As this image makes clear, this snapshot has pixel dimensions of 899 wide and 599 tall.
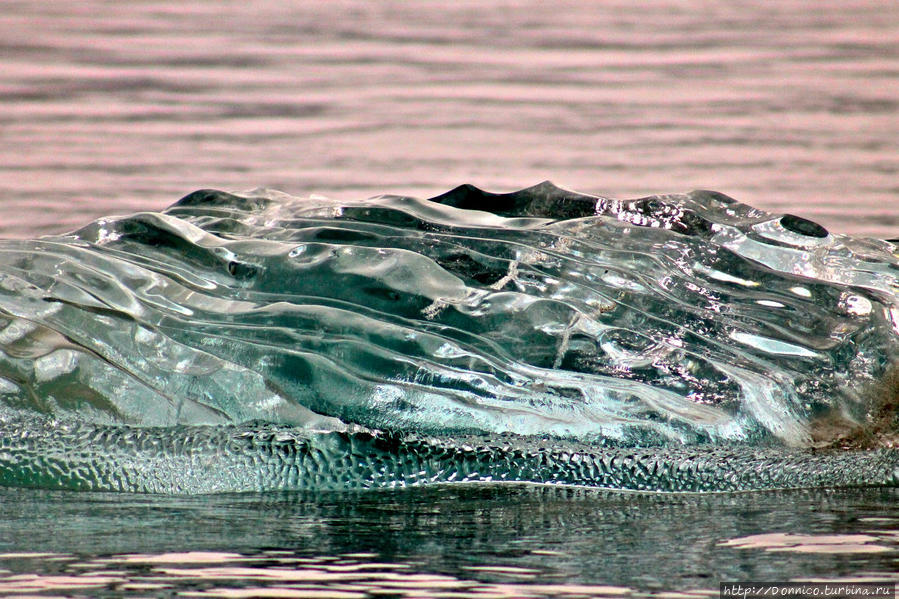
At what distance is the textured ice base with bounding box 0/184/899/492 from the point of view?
196 cm

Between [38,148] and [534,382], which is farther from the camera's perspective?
[38,148]

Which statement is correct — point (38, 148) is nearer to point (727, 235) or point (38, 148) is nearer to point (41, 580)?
point (727, 235)

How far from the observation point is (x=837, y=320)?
253 cm

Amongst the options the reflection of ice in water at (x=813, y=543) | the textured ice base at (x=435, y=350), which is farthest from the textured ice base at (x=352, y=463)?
the reflection of ice in water at (x=813, y=543)

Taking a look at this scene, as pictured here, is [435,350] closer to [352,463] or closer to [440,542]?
[352,463]

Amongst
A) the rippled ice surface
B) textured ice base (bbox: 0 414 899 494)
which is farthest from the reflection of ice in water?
textured ice base (bbox: 0 414 899 494)

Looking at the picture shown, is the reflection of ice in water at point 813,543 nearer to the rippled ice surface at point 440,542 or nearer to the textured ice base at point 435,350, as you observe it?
the rippled ice surface at point 440,542

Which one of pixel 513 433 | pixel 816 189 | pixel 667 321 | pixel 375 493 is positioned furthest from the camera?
pixel 816 189

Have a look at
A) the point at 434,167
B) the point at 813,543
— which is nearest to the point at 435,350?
the point at 813,543

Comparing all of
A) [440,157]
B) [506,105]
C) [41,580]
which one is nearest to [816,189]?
[440,157]

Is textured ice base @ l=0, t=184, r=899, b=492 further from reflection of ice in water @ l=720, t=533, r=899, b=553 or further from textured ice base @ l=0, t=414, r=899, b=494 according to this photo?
reflection of ice in water @ l=720, t=533, r=899, b=553

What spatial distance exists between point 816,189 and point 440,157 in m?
1.70

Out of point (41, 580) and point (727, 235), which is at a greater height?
point (727, 235)

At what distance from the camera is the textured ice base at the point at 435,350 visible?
1.96 m
